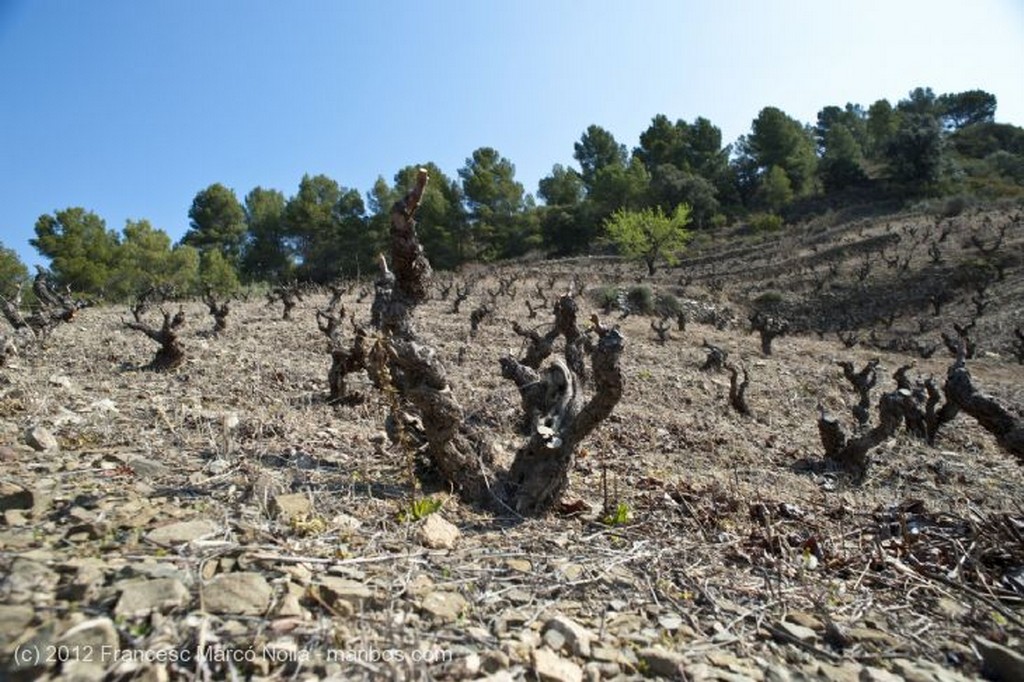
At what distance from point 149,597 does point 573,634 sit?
4.92ft

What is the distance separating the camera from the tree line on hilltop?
132 ft

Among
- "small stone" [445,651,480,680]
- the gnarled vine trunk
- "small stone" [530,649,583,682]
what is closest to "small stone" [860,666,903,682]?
"small stone" [530,649,583,682]

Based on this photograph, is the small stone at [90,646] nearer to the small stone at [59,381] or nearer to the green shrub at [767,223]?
the small stone at [59,381]

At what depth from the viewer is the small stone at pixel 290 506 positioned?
292 centimetres

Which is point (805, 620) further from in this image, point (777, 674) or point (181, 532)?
point (181, 532)

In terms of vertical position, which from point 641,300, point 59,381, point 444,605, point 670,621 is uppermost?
point 641,300

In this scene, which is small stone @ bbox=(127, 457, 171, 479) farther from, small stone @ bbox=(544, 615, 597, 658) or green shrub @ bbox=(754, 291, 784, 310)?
green shrub @ bbox=(754, 291, 784, 310)

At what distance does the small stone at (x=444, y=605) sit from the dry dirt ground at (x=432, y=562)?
2 cm

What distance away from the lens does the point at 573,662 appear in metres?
2.09

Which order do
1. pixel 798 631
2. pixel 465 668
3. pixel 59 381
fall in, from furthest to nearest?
pixel 59 381 < pixel 798 631 < pixel 465 668

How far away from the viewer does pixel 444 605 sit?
7.52 ft

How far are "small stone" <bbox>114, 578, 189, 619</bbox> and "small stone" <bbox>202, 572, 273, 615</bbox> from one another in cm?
9

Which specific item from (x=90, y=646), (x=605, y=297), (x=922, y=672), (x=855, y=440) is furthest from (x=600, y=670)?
(x=605, y=297)

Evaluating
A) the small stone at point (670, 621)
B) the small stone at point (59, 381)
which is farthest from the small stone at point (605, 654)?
the small stone at point (59, 381)
